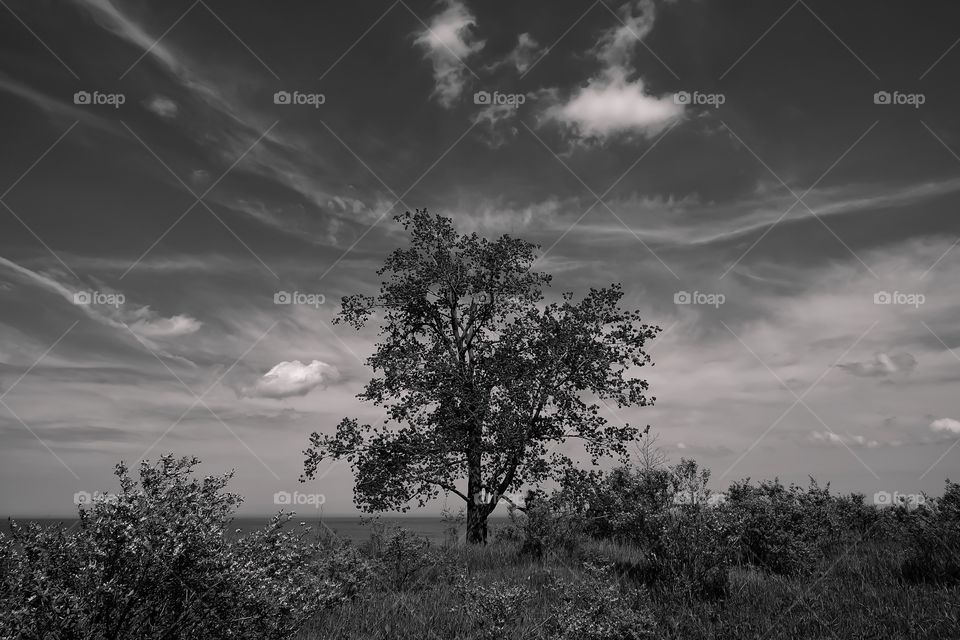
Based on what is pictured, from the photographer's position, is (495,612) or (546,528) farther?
(546,528)

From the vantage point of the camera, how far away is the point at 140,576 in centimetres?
385

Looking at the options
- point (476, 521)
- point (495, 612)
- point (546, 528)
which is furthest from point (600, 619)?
point (476, 521)

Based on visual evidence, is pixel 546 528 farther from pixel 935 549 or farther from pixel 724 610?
pixel 935 549

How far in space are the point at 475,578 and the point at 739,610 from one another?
3.75m

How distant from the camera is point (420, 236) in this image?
2044cm

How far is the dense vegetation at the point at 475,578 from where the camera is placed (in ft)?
12.7

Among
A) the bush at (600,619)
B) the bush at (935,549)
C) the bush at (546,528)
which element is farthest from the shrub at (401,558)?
the bush at (935,549)

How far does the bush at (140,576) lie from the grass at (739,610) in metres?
1.60

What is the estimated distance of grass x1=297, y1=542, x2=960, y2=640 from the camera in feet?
18.0

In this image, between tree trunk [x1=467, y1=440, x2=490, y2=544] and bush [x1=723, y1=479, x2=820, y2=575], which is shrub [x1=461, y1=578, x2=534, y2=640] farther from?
tree trunk [x1=467, y1=440, x2=490, y2=544]

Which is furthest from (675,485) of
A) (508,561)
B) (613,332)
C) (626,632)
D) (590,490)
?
(613,332)

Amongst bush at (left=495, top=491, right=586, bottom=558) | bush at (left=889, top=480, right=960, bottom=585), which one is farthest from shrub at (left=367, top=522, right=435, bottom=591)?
bush at (left=889, top=480, right=960, bottom=585)

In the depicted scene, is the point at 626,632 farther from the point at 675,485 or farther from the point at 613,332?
the point at 613,332

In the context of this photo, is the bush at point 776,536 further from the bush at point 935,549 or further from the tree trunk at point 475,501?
the tree trunk at point 475,501
